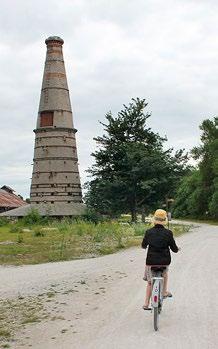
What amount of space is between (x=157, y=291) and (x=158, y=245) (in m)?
0.83

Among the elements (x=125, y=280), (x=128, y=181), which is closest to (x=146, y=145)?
(x=128, y=181)

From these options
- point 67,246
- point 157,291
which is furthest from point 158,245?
point 67,246

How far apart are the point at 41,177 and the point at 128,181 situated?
7.57 meters

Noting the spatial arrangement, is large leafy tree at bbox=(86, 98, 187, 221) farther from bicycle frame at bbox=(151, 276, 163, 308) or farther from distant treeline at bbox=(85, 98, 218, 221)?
bicycle frame at bbox=(151, 276, 163, 308)

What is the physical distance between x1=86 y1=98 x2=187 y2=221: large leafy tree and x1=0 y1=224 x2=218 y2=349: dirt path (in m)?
29.3

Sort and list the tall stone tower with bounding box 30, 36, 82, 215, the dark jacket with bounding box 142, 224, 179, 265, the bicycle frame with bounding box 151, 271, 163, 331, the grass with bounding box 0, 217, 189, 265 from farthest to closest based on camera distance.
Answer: the tall stone tower with bounding box 30, 36, 82, 215, the grass with bounding box 0, 217, 189, 265, the dark jacket with bounding box 142, 224, 179, 265, the bicycle frame with bounding box 151, 271, 163, 331

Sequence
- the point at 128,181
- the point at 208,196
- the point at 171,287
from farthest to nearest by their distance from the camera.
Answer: the point at 208,196, the point at 128,181, the point at 171,287

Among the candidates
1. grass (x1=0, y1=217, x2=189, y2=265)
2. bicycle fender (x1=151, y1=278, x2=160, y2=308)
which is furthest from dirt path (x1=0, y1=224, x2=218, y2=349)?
grass (x1=0, y1=217, x2=189, y2=265)

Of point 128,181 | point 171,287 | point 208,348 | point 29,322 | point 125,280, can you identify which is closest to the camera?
point 208,348

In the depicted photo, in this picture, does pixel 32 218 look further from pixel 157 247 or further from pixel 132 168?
pixel 157 247

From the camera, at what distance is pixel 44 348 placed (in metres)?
7.52

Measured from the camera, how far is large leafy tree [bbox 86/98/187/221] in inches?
1889

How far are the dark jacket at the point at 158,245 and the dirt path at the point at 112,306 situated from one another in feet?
3.08

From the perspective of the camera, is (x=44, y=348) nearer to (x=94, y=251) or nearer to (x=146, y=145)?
(x=94, y=251)
